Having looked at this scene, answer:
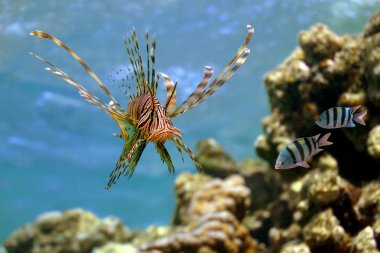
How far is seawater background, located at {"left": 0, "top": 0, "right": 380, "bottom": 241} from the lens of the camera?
11594mm

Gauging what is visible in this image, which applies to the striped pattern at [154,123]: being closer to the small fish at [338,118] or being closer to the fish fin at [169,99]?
the fish fin at [169,99]

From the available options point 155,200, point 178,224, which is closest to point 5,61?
point 178,224

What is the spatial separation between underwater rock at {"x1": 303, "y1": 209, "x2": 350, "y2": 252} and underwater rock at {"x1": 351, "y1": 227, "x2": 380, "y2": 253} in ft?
1.25

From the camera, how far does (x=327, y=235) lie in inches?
160

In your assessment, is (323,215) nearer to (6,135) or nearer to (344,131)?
(344,131)

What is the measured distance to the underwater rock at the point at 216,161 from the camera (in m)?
8.43

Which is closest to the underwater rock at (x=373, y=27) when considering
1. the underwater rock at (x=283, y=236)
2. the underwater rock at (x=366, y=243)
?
the underwater rock at (x=366, y=243)

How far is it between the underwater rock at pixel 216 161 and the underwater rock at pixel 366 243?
481 cm

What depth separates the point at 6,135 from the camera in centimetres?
2195

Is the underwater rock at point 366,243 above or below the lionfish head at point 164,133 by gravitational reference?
below

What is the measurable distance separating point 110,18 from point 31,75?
5.02m

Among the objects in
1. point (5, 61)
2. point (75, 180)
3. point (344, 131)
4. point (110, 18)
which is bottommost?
point (344, 131)

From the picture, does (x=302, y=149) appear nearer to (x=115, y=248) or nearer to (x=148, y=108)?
(x=148, y=108)

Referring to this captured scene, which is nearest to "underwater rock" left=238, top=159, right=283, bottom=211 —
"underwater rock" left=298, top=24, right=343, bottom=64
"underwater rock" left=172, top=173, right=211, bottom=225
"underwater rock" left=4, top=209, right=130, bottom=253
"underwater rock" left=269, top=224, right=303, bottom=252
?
"underwater rock" left=172, top=173, right=211, bottom=225
